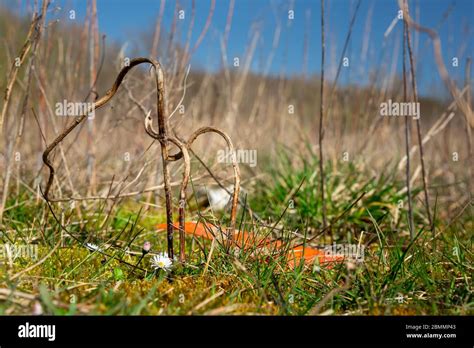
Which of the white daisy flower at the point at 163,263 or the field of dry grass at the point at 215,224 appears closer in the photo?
the field of dry grass at the point at 215,224

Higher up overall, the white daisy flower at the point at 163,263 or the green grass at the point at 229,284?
the white daisy flower at the point at 163,263

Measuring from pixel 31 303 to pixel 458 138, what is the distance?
4.93m

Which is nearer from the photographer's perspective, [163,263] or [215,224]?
[163,263]

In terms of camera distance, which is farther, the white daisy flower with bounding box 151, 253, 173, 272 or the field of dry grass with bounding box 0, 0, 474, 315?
the white daisy flower with bounding box 151, 253, 173, 272

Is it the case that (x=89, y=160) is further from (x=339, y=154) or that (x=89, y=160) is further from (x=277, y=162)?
(x=339, y=154)

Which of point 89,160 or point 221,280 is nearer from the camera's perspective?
point 221,280

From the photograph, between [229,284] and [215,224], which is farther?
[215,224]

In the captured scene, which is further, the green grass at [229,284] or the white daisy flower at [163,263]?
the white daisy flower at [163,263]

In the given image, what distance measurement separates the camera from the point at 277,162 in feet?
11.0

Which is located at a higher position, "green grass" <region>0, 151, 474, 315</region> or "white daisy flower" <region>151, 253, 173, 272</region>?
"white daisy flower" <region>151, 253, 173, 272</region>

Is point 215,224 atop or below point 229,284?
atop
